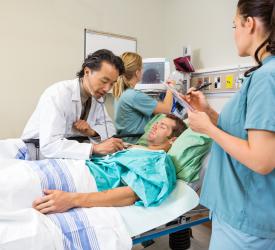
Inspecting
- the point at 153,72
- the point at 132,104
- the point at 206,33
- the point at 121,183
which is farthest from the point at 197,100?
the point at 206,33

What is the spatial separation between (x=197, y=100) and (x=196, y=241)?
1421 millimetres

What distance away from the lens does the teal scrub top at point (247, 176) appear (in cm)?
74

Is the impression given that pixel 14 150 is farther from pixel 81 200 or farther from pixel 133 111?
pixel 133 111

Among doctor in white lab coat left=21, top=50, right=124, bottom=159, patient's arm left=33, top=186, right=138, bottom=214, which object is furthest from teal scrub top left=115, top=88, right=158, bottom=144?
patient's arm left=33, top=186, right=138, bottom=214

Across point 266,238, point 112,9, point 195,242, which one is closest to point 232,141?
point 266,238

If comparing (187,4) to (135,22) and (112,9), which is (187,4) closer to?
(135,22)

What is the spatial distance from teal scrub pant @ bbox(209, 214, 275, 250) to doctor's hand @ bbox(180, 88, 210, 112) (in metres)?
0.41

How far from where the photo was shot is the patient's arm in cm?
115

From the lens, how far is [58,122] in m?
1.56

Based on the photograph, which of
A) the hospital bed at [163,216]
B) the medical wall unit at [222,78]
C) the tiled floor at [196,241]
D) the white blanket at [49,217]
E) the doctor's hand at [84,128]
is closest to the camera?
the white blanket at [49,217]

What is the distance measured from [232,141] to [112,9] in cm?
264

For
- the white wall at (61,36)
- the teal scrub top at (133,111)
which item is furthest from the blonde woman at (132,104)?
the white wall at (61,36)

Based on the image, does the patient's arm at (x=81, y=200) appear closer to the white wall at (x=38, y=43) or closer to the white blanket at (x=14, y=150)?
the white blanket at (x=14, y=150)

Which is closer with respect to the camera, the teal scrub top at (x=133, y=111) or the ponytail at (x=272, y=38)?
the ponytail at (x=272, y=38)
